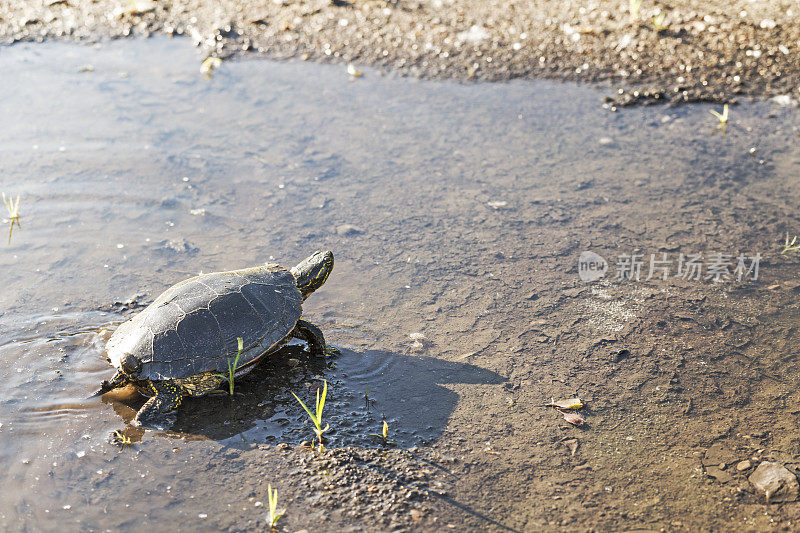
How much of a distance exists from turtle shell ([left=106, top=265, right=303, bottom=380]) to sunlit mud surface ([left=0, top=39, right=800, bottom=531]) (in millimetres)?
315

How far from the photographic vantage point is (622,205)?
6121 millimetres

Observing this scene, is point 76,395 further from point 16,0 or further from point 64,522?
point 16,0

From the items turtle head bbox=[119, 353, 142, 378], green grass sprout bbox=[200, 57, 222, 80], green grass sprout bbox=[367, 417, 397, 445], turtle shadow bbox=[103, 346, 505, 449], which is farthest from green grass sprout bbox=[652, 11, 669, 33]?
turtle head bbox=[119, 353, 142, 378]

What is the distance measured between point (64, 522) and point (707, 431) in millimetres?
3767

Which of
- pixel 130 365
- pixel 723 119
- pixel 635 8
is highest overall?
pixel 635 8

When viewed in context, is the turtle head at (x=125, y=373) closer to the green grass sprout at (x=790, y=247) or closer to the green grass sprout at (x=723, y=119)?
the green grass sprout at (x=790, y=247)

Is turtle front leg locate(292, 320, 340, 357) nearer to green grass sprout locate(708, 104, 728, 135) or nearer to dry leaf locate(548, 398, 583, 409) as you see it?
dry leaf locate(548, 398, 583, 409)

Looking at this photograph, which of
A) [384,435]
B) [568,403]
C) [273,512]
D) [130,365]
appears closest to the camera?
[273,512]

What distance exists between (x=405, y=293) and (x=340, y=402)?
1252 millimetres

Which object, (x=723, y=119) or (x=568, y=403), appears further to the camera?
(x=723, y=119)

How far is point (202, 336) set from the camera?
13.7 ft

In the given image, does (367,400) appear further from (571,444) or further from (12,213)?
(12,213)

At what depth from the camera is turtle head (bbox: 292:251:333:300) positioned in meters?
4.78

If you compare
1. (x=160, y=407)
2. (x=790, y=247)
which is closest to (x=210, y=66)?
(x=160, y=407)
